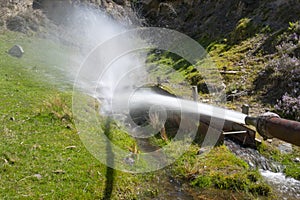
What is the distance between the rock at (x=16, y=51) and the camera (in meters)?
22.6

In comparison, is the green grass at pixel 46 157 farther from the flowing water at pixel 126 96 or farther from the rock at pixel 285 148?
the rock at pixel 285 148

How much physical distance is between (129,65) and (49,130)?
1641 cm

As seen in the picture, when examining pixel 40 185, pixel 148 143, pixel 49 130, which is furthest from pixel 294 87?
pixel 40 185

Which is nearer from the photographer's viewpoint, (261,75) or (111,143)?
(111,143)

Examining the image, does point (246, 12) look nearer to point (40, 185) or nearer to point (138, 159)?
point (138, 159)

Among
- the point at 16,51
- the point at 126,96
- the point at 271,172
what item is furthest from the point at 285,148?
the point at 16,51

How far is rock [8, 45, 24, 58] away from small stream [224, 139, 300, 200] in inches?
648

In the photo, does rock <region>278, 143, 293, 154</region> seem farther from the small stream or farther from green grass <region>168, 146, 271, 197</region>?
green grass <region>168, 146, 271, 197</region>

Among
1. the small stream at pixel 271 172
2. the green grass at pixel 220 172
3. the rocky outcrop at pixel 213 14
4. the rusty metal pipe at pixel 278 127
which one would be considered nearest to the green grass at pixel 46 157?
the green grass at pixel 220 172

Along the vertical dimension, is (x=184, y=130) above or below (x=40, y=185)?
above

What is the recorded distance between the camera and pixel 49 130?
35.6ft

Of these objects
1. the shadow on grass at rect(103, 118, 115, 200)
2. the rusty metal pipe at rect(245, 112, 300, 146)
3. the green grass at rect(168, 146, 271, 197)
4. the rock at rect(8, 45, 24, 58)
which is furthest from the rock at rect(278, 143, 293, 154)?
the rock at rect(8, 45, 24, 58)

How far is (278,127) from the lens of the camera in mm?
4793

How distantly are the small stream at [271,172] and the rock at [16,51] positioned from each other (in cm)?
1646
